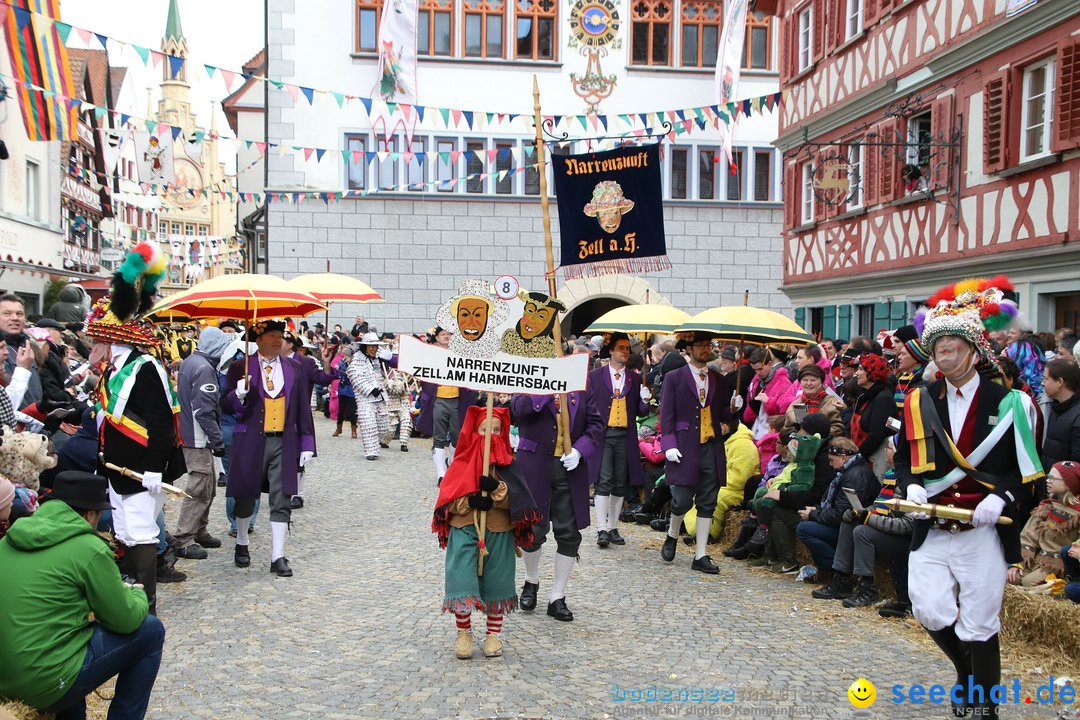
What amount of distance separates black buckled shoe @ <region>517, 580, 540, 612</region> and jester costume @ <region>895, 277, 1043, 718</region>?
2.88m

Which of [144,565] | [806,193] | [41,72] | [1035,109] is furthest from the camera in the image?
[41,72]

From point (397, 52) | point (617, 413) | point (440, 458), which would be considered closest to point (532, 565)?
point (617, 413)

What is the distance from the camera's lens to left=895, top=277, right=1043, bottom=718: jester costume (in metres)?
4.82

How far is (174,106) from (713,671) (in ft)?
369

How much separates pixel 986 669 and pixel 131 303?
5572 millimetres

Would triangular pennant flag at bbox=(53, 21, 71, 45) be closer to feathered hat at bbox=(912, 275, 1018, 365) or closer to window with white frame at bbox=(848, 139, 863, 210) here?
feathered hat at bbox=(912, 275, 1018, 365)

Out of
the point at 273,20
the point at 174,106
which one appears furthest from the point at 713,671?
the point at 174,106

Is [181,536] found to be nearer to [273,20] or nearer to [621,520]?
[621,520]

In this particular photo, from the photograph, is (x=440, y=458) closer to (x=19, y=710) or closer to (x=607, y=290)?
(x=19, y=710)

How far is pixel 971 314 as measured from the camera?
498cm

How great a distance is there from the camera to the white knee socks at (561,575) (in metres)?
6.95

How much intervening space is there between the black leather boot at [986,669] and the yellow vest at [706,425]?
→ 3821 mm

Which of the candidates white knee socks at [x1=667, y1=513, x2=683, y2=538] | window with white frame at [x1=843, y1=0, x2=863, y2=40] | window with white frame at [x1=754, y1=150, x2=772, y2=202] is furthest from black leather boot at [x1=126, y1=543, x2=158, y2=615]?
window with white frame at [x1=754, y1=150, x2=772, y2=202]

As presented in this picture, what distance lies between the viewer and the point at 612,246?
9039 mm
